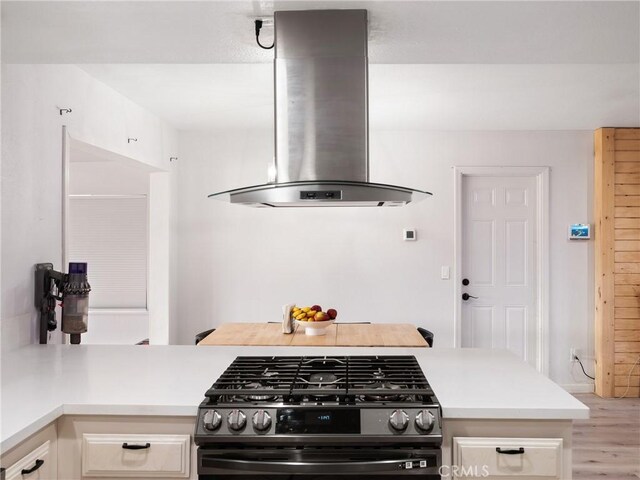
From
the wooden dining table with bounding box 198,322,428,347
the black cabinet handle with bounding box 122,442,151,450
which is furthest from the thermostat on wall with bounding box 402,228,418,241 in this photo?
the black cabinet handle with bounding box 122,442,151,450

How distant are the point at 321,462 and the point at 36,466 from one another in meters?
0.82

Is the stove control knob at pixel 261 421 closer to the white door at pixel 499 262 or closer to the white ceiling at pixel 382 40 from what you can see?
the white ceiling at pixel 382 40

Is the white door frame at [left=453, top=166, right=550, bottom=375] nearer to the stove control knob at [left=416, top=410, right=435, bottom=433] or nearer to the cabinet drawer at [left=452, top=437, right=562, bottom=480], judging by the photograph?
the cabinet drawer at [left=452, top=437, right=562, bottom=480]

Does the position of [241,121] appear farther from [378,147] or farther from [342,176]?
[342,176]

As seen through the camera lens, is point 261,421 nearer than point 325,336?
Yes

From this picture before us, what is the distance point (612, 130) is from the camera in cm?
492

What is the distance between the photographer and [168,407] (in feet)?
5.46

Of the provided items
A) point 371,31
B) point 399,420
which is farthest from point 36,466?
point 371,31

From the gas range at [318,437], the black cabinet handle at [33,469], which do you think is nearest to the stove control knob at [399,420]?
the gas range at [318,437]

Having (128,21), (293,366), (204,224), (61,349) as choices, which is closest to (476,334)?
(204,224)

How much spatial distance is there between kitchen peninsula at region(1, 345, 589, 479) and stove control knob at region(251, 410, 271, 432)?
0.19m

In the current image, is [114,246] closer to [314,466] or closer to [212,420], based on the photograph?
[212,420]

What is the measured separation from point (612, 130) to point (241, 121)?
10.9 feet

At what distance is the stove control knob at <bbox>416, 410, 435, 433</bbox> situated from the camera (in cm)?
160
